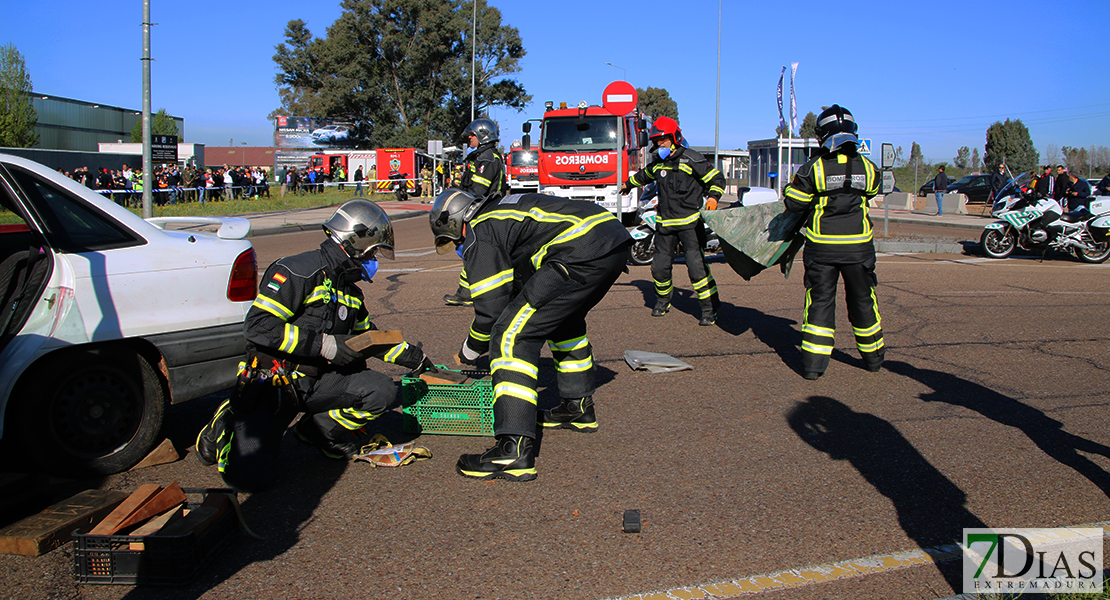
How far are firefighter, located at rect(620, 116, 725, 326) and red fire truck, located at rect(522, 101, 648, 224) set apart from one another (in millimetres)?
8047

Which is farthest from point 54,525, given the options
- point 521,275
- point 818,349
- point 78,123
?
point 78,123

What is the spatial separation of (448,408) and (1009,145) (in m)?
61.9

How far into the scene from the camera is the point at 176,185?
2902cm

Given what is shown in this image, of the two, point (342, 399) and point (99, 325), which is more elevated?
point (99, 325)

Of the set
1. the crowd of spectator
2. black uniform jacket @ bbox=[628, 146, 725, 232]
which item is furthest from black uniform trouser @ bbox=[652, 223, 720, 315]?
the crowd of spectator

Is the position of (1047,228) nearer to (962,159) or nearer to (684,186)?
(684,186)

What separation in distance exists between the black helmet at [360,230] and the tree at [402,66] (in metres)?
58.4

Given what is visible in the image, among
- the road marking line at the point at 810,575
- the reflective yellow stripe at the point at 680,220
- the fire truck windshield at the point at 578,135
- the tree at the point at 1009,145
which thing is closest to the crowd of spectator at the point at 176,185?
the fire truck windshield at the point at 578,135

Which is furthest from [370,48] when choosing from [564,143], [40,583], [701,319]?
[40,583]

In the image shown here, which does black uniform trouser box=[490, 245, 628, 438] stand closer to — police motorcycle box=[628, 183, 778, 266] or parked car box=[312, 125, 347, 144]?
police motorcycle box=[628, 183, 778, 266]

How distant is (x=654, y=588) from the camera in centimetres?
305

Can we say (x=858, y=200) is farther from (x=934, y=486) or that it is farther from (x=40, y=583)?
(x=40, y=583)

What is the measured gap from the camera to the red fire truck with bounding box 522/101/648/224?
16906 millimetres

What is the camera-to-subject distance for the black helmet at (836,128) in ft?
20.4
